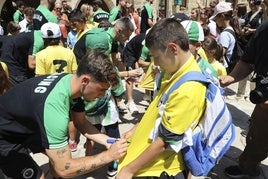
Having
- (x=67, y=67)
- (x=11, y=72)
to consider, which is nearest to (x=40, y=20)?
(x=11, y=72)

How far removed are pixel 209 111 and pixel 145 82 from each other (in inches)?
109

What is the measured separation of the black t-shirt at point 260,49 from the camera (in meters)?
2.98

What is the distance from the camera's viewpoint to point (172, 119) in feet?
6.18

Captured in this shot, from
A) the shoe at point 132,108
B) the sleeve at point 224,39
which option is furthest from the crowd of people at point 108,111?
the shoe at point 132,108

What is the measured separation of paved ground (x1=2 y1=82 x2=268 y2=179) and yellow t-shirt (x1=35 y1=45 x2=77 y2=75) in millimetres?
1105

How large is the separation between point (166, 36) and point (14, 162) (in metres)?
1.54

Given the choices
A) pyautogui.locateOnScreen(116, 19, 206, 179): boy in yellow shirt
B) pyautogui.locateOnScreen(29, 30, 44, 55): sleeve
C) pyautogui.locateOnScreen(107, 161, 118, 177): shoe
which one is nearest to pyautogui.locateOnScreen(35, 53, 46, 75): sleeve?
pyautogui.locateOnScreen(29, 30, 44, 55): sleeve

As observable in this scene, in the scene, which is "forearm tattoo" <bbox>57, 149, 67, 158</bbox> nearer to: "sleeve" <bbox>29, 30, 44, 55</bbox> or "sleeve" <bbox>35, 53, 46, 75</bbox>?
"sleeve" <bbox>35, 53, 46, 75</bbox>

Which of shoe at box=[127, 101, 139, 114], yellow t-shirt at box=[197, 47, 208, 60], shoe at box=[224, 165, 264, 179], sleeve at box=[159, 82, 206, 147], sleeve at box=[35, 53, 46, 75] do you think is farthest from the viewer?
Result: shoe at box=[127, 101, 139, 114]

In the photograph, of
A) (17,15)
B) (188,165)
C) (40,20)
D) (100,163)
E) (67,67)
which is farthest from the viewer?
(17,15)

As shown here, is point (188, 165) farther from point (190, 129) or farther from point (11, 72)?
point (11, 72)

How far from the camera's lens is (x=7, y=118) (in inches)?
94.1

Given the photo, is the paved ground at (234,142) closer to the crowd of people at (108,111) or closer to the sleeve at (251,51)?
the crowd of people at (108,111)

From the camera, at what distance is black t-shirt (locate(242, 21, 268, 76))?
9.77 ft
